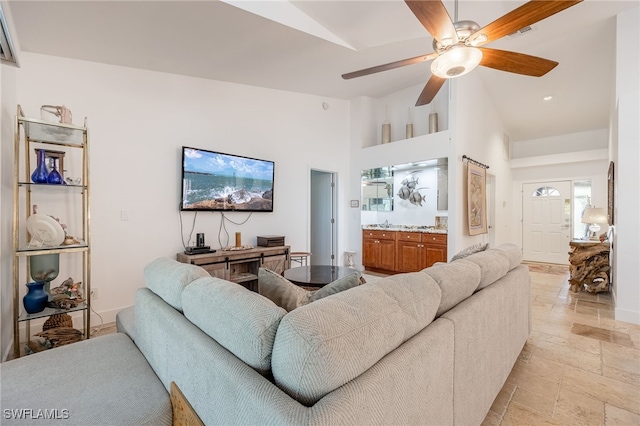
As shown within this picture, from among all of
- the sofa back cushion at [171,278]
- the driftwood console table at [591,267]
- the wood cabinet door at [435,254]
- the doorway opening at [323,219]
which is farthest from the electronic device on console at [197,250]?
the driftwood console table at [591,267]

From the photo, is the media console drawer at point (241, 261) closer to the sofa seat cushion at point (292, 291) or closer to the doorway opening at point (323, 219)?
the doorway opening at point (323, 219)

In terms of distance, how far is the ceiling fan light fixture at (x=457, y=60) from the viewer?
213 centimetres

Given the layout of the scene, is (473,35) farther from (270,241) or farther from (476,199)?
(476,199)

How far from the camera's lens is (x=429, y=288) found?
3.86ft

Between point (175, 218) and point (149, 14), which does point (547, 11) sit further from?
point (175, 218)

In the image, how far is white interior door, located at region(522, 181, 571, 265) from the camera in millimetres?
6473

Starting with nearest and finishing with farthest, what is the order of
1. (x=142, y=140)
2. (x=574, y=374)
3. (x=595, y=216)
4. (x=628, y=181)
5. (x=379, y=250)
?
(x=574, y=374), (x=628, y=181), (x=142, y=140), (x=595, y=216), (x=379, y=250)

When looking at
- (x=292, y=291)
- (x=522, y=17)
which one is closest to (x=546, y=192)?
(x=522, y=17)

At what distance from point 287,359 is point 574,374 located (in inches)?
94.4

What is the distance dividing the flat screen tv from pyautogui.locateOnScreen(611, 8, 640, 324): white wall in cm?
419

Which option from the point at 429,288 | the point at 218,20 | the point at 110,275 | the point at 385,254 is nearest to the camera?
the point at 429,288

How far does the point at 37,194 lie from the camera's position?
2660mm

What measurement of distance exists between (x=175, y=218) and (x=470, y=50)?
343 cm

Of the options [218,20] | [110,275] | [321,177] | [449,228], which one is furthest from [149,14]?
[449,228]
